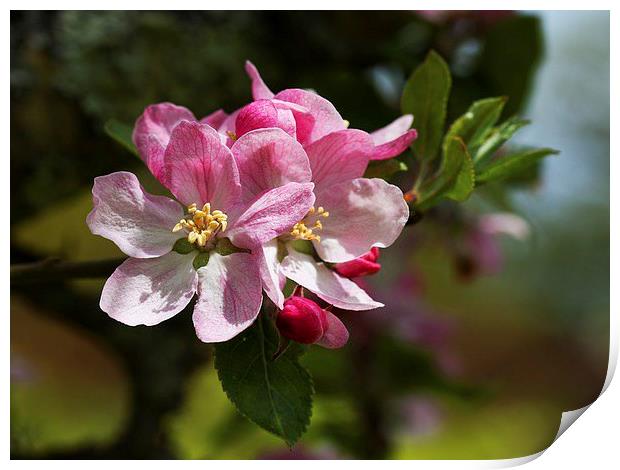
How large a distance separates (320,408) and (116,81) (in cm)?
41

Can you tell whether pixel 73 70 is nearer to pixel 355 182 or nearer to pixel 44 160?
pixel 44 160

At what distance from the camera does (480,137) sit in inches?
13.5

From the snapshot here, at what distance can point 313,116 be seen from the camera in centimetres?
28

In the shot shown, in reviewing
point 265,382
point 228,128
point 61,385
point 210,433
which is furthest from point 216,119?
point 61,385

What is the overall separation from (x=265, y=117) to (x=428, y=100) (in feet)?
0.38

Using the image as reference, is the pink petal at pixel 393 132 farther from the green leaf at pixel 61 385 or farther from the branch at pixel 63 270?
the green leaf at pixel 61 385

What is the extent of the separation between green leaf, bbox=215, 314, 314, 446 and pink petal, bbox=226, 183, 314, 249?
4 centimetres

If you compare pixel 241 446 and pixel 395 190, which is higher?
pixel 395 190

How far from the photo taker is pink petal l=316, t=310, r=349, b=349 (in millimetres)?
263

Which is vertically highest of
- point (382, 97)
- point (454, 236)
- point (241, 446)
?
point (382, 97)

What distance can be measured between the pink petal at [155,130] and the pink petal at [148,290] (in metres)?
0.04

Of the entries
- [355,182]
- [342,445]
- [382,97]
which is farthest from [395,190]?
[342,445]

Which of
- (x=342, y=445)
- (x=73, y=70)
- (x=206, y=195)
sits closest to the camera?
(x=206, y=195)

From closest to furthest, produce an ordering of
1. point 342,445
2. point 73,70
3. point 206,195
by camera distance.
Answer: point 206,195 < point 73,70 < point 342,445
